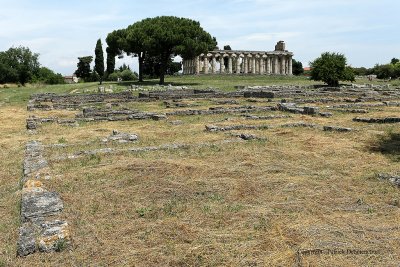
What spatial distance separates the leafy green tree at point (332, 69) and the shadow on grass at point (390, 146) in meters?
32.4

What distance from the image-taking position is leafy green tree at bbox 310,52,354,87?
1779 inches

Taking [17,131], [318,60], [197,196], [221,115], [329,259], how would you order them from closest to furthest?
[329,259], [197,196], [17,131], [221,115], [318,60]

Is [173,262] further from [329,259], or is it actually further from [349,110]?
[349,110]

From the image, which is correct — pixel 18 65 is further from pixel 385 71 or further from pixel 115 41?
pixel 385 71

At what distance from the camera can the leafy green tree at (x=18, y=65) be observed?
68.4 m

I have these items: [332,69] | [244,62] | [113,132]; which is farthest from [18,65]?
[113,132]

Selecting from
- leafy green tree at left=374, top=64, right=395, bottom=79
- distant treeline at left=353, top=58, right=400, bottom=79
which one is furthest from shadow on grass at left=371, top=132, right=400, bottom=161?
leafy green tree at left=374, top=64, right=395, bottom=79

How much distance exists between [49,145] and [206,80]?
4751 centimetres

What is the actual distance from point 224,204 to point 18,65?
240 feet

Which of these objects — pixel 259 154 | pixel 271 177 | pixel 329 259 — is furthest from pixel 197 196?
pixel 259 154

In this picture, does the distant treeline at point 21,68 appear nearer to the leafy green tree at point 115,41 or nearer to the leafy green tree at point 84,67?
the leafy green tree at point 84,67

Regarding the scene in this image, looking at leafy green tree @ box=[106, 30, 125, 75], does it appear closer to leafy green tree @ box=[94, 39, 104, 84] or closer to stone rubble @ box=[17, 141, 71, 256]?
leafy green tree @ box=[94, 39, 104, 84]

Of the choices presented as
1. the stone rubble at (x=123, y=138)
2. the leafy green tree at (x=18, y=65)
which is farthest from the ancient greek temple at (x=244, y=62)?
the stone rubble at (x=123, y=138)

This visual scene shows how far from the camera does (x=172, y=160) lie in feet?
32.8
